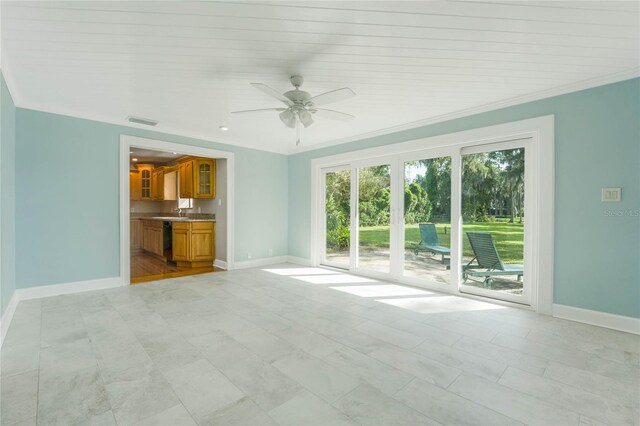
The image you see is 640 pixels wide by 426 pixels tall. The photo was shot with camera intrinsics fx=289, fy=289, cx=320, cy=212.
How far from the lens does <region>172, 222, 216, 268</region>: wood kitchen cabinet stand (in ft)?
18.9

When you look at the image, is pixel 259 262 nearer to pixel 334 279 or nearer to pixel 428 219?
pixel 334 279

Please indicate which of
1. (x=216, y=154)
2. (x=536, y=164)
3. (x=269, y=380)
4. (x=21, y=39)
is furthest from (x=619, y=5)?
(x=216, y=154)

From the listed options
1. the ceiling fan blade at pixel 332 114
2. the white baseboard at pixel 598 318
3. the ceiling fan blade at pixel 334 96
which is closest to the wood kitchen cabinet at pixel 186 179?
the ceiling fan blade at pixel 332 114

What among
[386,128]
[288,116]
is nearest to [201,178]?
[288,116]

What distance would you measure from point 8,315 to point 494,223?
561 cm

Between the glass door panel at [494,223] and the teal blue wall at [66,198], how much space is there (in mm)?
4880

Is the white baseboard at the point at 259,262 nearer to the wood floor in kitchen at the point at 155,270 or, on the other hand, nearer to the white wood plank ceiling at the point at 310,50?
the wood floor in kitchen at the point at 155,270

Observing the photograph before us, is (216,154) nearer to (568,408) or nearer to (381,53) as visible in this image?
(381,53)

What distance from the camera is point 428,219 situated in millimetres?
4438

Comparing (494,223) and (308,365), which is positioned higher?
(494,223)

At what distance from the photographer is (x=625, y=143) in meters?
2.85

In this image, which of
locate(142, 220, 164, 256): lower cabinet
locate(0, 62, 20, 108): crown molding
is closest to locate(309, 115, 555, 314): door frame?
locate(0, 62, 20, 108): crown molding

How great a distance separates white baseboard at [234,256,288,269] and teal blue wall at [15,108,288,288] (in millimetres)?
2064

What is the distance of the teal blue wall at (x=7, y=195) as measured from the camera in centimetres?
270
